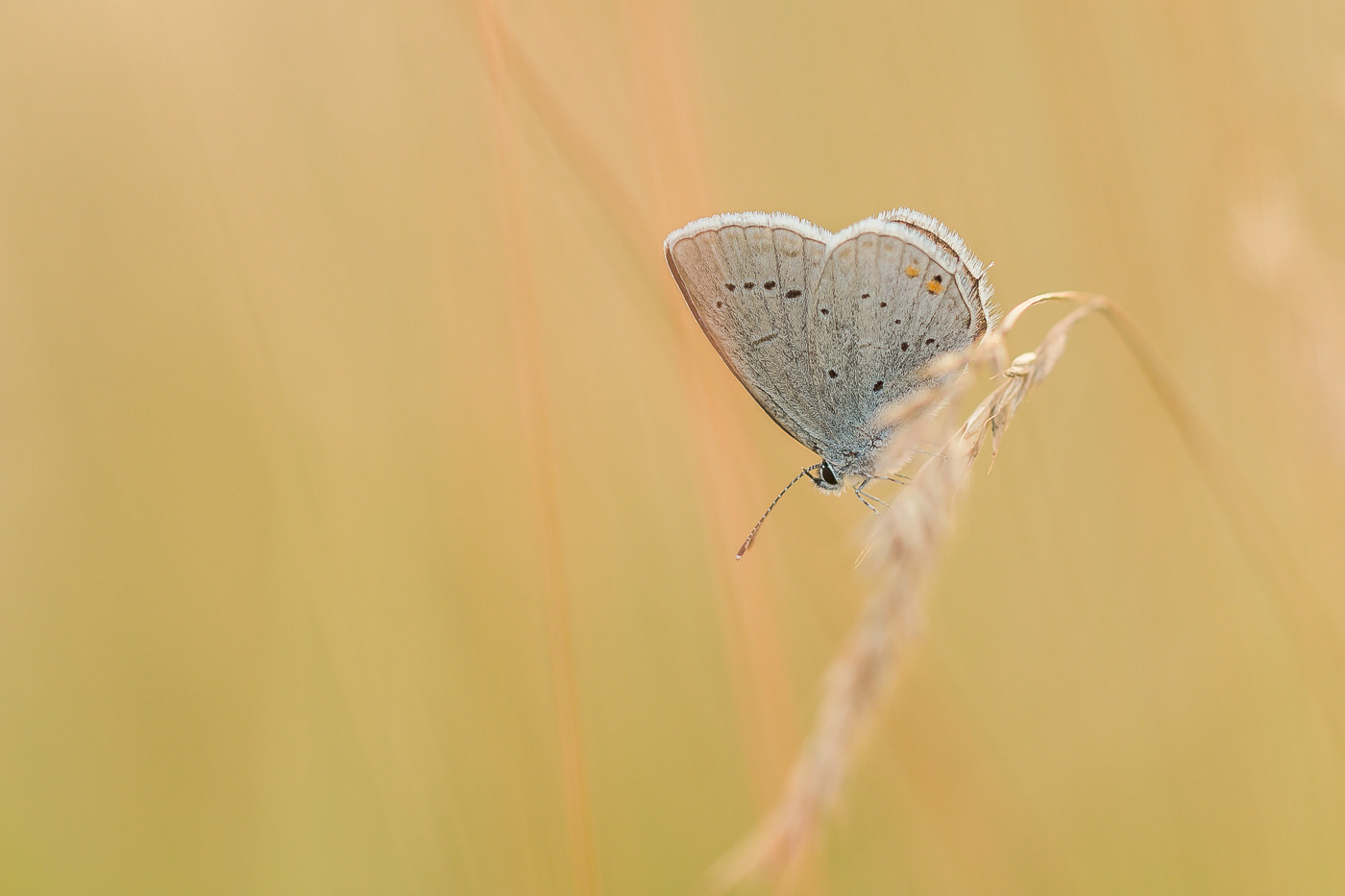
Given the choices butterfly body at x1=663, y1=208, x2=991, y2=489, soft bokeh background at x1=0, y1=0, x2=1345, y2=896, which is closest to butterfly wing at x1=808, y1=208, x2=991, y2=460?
butterfly body at x1=663, y1=208, x2=991, y2=489

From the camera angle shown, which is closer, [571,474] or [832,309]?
[832,309]

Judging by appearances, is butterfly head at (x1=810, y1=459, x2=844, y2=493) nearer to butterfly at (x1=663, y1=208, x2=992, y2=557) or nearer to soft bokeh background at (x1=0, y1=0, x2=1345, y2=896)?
butterfly at (x1=663, y1=208, x2=992, y2=557)

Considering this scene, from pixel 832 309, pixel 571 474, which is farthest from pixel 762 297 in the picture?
pixel 571 474

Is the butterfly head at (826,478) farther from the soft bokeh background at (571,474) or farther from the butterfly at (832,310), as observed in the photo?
the soft bokeh background at (571,474)

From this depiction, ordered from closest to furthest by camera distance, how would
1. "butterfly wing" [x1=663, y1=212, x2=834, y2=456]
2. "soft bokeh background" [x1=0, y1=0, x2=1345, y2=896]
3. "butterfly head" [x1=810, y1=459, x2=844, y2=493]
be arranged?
"soft bokeh background" [x1=0, y1=0, x2=1345, y2=896] → "butterfly wing" [x1=663, y1=212, x2=834, y2=456] → "butterfly head" [x1=810, y1=459, x2=844, y2=493]

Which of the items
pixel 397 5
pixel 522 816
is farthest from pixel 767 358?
pixel 397 5

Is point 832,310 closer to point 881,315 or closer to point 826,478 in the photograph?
point 881,315

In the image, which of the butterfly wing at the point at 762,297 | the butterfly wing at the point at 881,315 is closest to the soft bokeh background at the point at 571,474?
the butterfly wing at the point at 762,297
